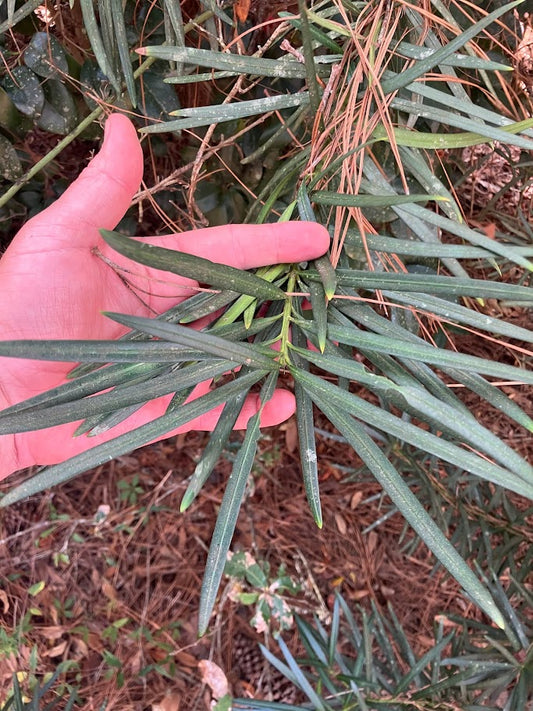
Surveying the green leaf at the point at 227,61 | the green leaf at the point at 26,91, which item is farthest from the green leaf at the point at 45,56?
the green leaf at the point at 227,61

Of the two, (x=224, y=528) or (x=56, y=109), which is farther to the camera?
(x=56, y=109)

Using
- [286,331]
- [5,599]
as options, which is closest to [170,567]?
[5,599]

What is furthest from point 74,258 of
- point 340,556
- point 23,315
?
point 340,556

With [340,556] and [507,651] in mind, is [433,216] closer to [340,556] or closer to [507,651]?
[507,651]

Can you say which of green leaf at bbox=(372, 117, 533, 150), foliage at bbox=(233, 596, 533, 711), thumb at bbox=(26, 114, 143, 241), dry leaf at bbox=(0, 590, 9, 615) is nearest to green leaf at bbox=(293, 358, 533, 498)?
green leaf at bbox=(372, 117, 533, 150)

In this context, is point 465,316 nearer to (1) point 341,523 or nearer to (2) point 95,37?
(2) point 95,37

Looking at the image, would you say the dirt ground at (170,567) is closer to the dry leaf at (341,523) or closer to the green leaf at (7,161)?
the dry leaf at (341,523)
